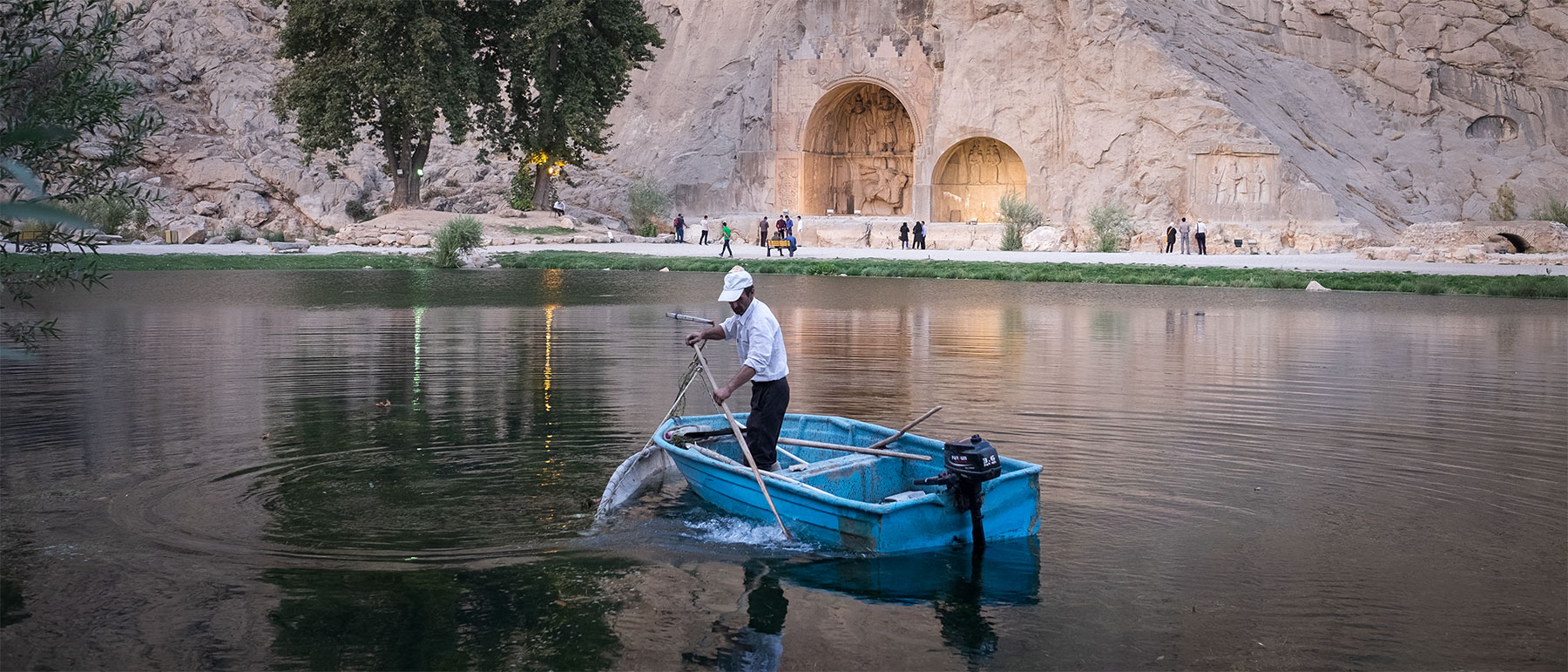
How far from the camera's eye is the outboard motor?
793 centimetres

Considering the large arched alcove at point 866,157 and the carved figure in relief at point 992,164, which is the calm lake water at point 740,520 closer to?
the carved figure in relief at point 992,164

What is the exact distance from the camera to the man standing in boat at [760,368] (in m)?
9.31

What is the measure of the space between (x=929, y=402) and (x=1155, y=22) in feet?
134

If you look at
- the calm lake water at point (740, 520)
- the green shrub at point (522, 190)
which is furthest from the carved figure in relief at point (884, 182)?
the calm lake water at point (740, 520)

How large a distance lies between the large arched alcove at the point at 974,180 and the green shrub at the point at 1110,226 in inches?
368

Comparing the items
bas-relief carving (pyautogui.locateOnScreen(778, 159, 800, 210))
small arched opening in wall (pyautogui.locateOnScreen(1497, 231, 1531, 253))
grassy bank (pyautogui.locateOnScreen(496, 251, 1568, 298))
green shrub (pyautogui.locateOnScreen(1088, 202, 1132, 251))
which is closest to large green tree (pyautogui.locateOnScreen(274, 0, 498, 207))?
grassy bank (pyautogui.locateOnScreen(496, 251, 1568, 298))

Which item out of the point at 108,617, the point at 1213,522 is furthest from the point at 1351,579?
the point at 108,617

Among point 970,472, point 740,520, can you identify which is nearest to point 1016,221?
point 740,520

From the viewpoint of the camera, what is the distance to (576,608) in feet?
23.4

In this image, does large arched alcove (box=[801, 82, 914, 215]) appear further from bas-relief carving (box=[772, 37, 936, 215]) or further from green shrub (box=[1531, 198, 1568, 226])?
green shrub (box=[1531, 198, 1568, 226])

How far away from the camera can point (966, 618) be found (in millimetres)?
7105

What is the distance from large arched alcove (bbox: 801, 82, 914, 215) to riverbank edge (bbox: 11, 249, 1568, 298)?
19621 mm

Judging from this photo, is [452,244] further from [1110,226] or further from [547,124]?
[1110,226]

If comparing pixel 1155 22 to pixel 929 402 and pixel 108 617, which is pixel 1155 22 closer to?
pixel 929 402
